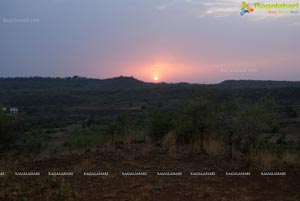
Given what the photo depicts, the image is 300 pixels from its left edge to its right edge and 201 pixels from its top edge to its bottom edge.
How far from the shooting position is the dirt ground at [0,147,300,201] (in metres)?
7.38

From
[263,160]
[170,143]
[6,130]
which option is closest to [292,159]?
[263,160]

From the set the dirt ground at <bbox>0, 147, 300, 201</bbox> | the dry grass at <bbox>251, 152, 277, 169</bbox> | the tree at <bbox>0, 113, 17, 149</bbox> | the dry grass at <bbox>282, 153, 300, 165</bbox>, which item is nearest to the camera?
the dirt ground at <bbox>0, 147, 300, 201</bbox>

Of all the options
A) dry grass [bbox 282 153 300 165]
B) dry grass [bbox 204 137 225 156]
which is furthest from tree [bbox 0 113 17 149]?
dry grass [bbox 282 153 300 165]

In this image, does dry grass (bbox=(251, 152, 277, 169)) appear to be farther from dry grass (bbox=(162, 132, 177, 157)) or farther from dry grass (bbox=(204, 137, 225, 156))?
dry grass (bbox=(162, 132, 177, 157))

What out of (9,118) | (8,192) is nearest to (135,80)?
(9,118)

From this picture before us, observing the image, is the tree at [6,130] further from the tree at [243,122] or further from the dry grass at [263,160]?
the dry grass at [263,160]

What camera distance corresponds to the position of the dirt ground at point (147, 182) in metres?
7.38

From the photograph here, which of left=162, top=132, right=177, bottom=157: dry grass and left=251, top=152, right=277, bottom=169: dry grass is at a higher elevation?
left=162, top=132, right=177, bottom=157: dry grass

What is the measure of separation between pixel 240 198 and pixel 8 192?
5.23m

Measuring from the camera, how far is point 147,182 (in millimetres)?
8414

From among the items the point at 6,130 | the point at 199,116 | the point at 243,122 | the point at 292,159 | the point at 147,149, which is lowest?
the point at 292,159

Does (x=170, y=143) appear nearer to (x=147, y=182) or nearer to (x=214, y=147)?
(x=214, y=147)

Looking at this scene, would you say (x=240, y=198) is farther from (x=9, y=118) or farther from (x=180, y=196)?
(x=9, y=118)

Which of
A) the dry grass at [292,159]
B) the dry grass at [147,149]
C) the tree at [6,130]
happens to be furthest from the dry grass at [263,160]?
the tree at [6,130]
